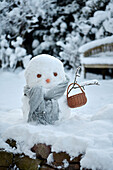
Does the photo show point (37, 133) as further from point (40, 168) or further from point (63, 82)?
point (63, 82)

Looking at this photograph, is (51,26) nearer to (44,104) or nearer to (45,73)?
(45,73)

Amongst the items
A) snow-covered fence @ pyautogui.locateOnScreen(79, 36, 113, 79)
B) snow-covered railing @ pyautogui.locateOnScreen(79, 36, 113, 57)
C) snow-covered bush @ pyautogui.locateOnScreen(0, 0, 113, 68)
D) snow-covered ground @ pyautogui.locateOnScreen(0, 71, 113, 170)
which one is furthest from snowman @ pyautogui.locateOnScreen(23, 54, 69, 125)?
snow-covered bush @ pyautogui.locateOnScreen(0, 0, 113, 68)

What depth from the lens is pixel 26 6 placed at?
913 centimetres

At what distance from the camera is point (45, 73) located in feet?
8.24

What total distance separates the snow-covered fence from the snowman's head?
13.1ft

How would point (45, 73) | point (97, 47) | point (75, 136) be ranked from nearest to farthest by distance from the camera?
point (75, 136), point (45, 73), point (97, 47)

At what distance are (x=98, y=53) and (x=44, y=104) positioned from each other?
5.31 m

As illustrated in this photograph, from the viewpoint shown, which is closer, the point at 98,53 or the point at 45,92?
the point at 45,92

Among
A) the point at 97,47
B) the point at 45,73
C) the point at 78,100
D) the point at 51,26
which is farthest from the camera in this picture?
the point at 51,26

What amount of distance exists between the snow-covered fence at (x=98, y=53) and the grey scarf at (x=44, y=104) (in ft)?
13.7

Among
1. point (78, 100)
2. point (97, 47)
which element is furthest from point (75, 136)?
point (97, 47)

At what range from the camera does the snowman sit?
2402mm

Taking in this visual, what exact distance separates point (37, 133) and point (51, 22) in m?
9.46

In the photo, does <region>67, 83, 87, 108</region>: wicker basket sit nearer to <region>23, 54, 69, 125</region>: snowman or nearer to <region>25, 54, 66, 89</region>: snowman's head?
<region>23, 54, 69, 125</region>: snowman
